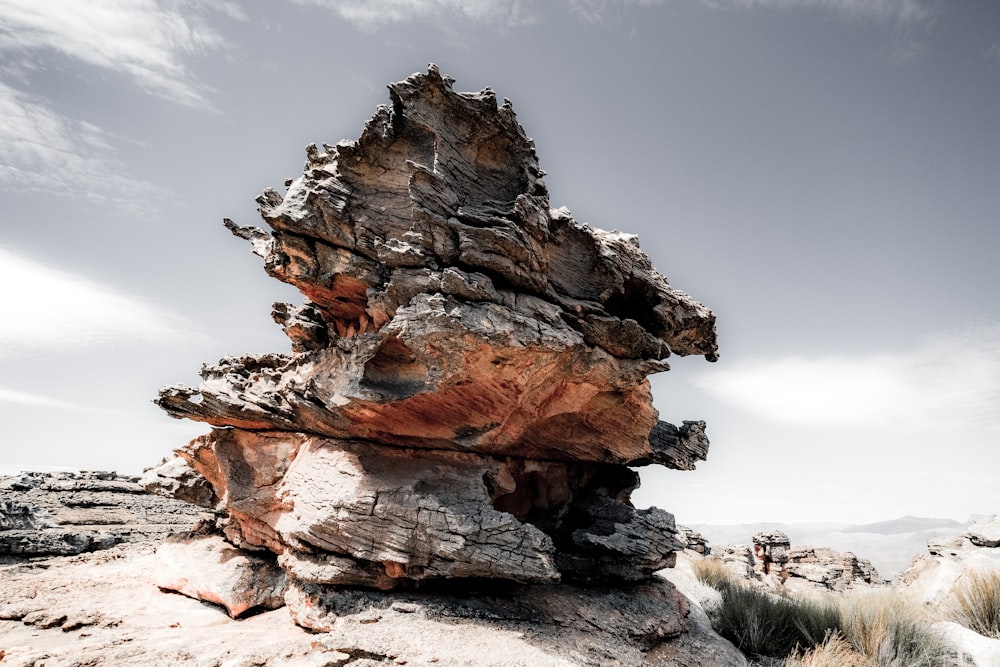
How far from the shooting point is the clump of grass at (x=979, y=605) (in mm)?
10297

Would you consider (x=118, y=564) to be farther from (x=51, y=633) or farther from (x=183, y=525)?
(x=183, y=525)

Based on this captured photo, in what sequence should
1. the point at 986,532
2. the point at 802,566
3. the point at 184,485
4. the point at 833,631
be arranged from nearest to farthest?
1. the point at 833,631
2. the point at 184,485
3. the point at 986,532
4. the point at 802,566

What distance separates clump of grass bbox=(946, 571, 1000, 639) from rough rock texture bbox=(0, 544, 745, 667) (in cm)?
582

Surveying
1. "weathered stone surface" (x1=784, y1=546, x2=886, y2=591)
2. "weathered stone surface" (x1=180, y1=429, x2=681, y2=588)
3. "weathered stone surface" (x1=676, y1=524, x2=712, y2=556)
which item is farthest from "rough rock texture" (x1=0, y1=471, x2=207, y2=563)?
"weathered stone surface" (x1=784, y1=546, x2=886, y2=591)

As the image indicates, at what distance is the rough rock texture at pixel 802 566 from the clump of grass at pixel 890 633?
13.6 metres

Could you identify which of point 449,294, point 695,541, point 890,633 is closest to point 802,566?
point 695,541

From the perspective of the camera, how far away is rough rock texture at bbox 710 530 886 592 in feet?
76.5

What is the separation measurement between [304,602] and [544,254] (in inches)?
279

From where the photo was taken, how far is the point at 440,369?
26.0 ft

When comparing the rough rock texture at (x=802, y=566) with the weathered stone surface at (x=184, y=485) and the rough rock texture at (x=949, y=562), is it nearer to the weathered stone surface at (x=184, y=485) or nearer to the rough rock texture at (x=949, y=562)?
the rough rock texture at (x=949, y=562)

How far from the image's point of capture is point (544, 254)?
899cm

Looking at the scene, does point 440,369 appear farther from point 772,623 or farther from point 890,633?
point 890,633

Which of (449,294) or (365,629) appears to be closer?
(365,629)

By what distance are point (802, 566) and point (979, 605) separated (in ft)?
52.0
